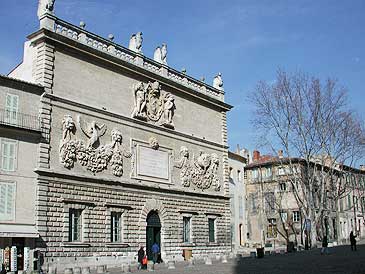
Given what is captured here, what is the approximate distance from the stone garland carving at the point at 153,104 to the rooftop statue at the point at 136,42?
2.30 m

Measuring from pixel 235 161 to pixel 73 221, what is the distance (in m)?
29.2

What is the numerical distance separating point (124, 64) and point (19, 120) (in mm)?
8713

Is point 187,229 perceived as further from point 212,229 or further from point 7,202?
point 7,202

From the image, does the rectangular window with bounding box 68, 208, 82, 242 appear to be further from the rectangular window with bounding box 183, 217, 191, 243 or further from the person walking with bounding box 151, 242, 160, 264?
the rectangular window with bounding box 183, 217, 191, 243

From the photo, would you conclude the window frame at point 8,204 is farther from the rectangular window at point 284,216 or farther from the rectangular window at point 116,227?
the rectangular window at point 284,216

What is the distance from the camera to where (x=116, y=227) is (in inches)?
1134

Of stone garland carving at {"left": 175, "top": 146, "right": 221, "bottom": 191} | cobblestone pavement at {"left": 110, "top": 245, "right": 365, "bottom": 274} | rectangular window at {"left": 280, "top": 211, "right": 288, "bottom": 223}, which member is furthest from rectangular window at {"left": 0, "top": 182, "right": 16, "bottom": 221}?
rectangular window at {"left": 280, "top": 211, "right": 288, "bottom": 223}

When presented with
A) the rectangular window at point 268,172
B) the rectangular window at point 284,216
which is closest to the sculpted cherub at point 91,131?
the rectangular window at point 284,216

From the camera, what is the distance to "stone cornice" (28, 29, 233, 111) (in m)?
26.3

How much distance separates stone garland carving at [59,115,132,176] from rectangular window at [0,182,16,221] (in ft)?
11.0

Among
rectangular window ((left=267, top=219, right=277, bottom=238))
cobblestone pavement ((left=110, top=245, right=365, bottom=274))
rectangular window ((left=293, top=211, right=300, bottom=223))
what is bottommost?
cobblestone pavement ((left=110, top=245, right=365, bottom=274))

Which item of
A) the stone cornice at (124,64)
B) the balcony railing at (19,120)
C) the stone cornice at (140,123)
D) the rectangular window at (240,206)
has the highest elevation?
the stone cornice at (124,64)

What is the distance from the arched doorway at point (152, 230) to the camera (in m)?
31.0

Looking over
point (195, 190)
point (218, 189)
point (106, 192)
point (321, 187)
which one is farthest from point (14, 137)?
point (321, 187)
